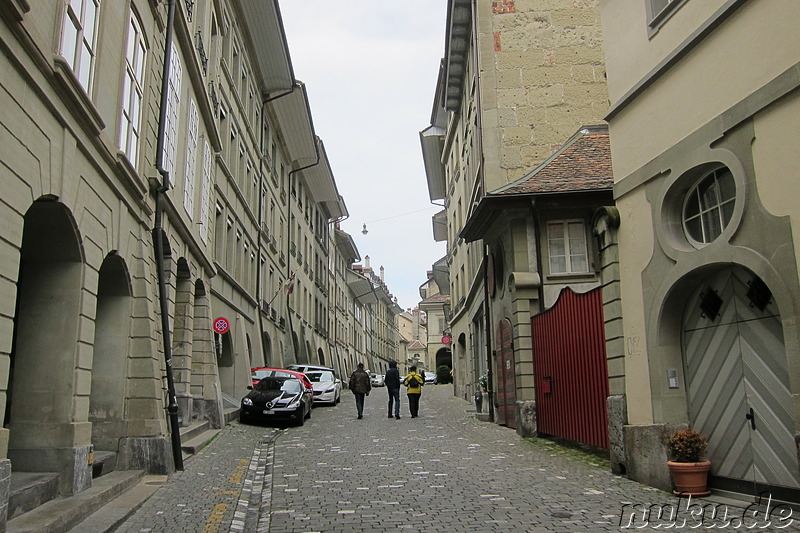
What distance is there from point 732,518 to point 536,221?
32.8 ft

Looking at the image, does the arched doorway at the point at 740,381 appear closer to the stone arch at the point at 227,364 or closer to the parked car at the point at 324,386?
the stone arch at the point at 227,364

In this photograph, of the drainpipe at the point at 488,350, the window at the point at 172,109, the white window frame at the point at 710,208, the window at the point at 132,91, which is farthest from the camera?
the drainpipe at the point at 488,350

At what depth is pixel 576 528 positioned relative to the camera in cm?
666

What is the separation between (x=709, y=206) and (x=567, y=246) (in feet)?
26.8

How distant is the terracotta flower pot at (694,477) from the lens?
803cm

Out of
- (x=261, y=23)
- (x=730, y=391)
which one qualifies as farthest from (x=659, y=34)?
(x=261, y=23)

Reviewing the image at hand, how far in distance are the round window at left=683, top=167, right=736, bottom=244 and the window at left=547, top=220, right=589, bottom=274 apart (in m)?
7.60

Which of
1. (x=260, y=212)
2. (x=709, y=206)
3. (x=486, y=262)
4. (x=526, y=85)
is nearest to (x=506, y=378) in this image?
(x=486, y=262)

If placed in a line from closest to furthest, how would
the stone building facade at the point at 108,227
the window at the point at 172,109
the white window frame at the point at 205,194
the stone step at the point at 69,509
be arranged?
1. the stone step at the point at 69,509
2. the stone building facade at the point at 108,227
3. the window at the point at 172,109
4. the white window frame at the point at 205,194

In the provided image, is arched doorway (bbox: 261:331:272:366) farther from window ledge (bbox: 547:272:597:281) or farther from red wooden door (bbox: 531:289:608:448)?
red wooden door (bbox: 531:289:608:448)

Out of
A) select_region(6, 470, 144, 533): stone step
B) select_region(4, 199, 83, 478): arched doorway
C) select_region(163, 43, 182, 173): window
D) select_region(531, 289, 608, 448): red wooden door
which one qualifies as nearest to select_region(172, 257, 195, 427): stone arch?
select_region(163, 43, 182, 173): window

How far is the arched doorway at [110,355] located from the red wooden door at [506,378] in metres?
8.72

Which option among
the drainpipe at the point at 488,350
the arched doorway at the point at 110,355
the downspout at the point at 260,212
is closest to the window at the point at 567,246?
the drainpipe at the point at 488,350

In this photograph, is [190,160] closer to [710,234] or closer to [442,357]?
[710,234]
